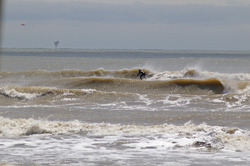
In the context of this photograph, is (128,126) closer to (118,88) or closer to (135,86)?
(135,86)

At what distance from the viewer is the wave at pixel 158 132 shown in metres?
7.28

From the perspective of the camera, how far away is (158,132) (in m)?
8.61

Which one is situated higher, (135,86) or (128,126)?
(135,86)

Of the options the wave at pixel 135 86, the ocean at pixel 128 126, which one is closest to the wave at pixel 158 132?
the ocean at pixel 128 126

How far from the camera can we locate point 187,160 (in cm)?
597

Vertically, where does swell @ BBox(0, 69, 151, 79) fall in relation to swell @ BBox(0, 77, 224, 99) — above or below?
above

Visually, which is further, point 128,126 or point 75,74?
point 75,74

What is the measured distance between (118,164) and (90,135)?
9.59 feet

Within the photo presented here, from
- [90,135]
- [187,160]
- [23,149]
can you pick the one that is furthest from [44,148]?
[187,160]

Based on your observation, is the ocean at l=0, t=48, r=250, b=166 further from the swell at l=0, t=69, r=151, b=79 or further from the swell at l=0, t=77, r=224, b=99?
the swell at l=0, t=69, r=151, b=79


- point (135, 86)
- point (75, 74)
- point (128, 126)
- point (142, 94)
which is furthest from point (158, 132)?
point (75, 74)

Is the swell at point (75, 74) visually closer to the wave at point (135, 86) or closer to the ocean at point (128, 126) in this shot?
the wave at point (135, 86)

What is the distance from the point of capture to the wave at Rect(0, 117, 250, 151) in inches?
287

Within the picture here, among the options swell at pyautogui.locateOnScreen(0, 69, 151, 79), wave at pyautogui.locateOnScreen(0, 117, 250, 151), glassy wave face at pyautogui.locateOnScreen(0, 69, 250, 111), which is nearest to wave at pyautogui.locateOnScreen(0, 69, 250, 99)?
glassy wave face at pyautogui.locateOnScreen(0, 69, 250, 111)
